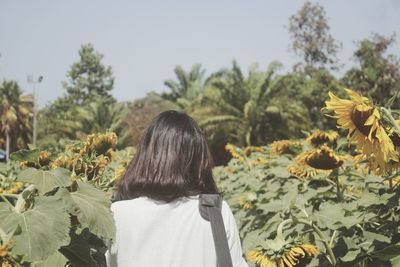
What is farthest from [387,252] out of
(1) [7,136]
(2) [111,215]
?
(1) [7,136]

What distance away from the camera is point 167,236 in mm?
1521

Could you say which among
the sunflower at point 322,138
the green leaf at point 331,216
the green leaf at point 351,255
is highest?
the sunflower at point 322,138

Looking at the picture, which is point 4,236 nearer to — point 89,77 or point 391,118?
point 391,118

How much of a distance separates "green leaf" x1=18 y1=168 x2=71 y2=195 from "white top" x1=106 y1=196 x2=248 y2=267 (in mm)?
163

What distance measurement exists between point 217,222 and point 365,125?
0.58 m

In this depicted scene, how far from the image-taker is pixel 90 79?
50.8m

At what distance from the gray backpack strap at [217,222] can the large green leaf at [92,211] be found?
242mm

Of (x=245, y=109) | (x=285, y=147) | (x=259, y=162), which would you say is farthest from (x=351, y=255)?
(x=245, y=109)

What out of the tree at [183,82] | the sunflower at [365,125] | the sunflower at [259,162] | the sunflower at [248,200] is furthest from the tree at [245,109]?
the sunflower at [365,125]

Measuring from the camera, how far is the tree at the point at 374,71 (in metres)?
23.4

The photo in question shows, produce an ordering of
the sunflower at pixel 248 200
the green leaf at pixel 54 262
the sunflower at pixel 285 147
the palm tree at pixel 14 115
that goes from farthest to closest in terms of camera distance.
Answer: the palm tree at pixel 14 115
the sunflower at pixel 285 147
the sunflower at pixel 248 200
the green leaf at pixel 54 262

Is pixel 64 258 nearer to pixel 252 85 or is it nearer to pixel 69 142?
pixel 69 142

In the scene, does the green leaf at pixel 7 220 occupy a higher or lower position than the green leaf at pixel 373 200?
higher

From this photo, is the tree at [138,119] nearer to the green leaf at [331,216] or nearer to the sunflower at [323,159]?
the sunflower at [323,159]
